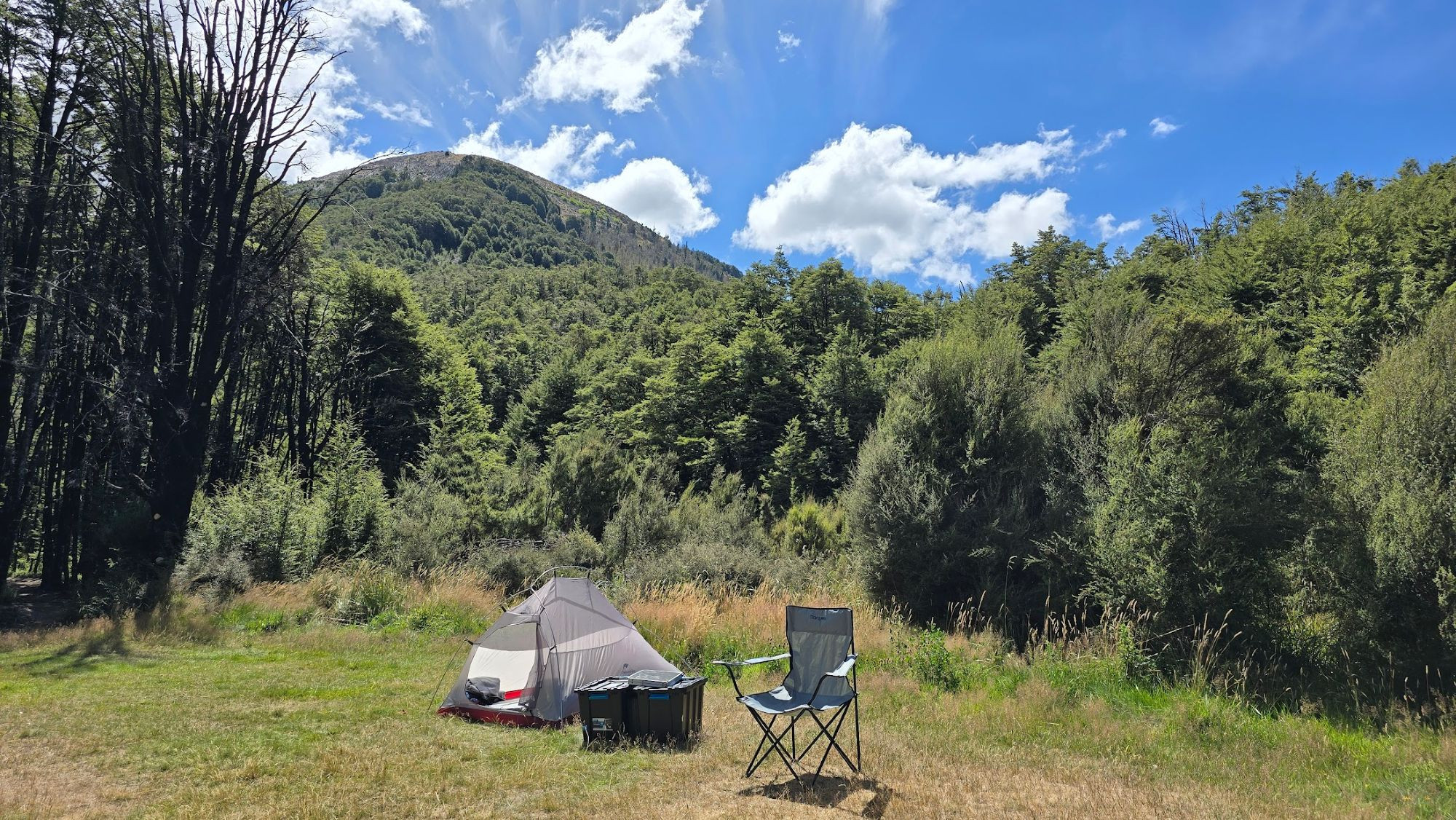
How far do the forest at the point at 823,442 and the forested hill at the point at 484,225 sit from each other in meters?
50.9

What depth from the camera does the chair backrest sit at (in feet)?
18.5

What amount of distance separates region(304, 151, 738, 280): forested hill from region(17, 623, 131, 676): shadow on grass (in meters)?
58.9

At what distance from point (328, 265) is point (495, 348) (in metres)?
23.6

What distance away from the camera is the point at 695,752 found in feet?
19.0

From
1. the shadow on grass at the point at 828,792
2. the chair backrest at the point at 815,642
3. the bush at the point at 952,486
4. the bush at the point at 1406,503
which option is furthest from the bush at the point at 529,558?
the bush at the point at 1406,503

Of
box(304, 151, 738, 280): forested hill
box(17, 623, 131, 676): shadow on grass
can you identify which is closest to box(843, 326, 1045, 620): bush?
box(17, 623, 131, 676): shadow on grass

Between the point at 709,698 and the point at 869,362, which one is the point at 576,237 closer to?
Result: the point at 869,362

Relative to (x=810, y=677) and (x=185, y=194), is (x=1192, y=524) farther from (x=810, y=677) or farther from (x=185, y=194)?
(x=185, y=194)

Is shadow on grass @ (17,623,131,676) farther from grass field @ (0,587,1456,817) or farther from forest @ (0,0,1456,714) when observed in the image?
forest @ (0,0,1456,714)

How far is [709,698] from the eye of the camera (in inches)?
313

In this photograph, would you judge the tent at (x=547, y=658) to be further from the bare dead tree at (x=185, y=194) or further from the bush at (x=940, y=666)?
the bare dead tree at (x=185, y=194)

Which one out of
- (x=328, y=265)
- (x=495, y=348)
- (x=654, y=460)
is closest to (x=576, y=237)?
(x=495, y=348)

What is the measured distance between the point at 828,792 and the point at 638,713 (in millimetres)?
1983

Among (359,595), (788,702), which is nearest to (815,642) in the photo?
(788,702)
